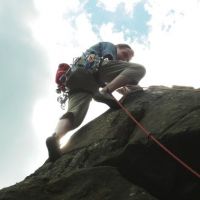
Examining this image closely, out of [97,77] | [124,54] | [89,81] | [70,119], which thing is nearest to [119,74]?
[97,77]

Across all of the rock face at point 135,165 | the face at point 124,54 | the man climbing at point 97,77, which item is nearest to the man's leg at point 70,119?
the man climbing at point 97,77

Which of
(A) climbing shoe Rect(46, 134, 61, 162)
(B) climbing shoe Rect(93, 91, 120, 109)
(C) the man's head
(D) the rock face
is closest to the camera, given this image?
(D) the rock face

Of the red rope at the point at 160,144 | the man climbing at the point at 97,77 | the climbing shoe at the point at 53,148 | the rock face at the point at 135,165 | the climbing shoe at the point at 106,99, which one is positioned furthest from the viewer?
the man climbing at the point at 97,77

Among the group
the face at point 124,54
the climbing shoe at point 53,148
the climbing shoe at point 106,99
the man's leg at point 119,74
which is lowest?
the climbing shoe at point 53,148

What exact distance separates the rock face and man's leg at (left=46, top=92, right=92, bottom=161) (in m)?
0.56

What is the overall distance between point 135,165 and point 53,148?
7.00 ft

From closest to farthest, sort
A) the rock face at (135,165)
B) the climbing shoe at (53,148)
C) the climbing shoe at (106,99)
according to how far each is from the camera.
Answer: the rock face at (135,165)
the climbing shoe at (53,148)
the climbing shoe at (106,99)

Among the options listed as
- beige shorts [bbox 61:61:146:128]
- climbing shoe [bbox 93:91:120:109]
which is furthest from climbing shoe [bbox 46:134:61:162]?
climbing shoe [bbox 93:91:120:109]

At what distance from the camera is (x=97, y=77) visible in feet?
32.2

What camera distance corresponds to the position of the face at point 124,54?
10445 millimetres

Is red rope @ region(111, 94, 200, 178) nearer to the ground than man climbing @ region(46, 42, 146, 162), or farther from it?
nearer to the ground

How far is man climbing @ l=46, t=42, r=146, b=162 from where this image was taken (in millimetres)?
9031

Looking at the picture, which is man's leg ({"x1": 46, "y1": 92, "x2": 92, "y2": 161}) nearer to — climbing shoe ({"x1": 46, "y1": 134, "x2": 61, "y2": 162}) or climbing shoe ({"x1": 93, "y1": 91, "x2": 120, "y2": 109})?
climbing shoe ({"x1": 46, "y1": 134, "x2": 61, "y2": 162})

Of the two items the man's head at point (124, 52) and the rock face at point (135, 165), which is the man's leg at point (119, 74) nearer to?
the man's head at point (124, 52)
